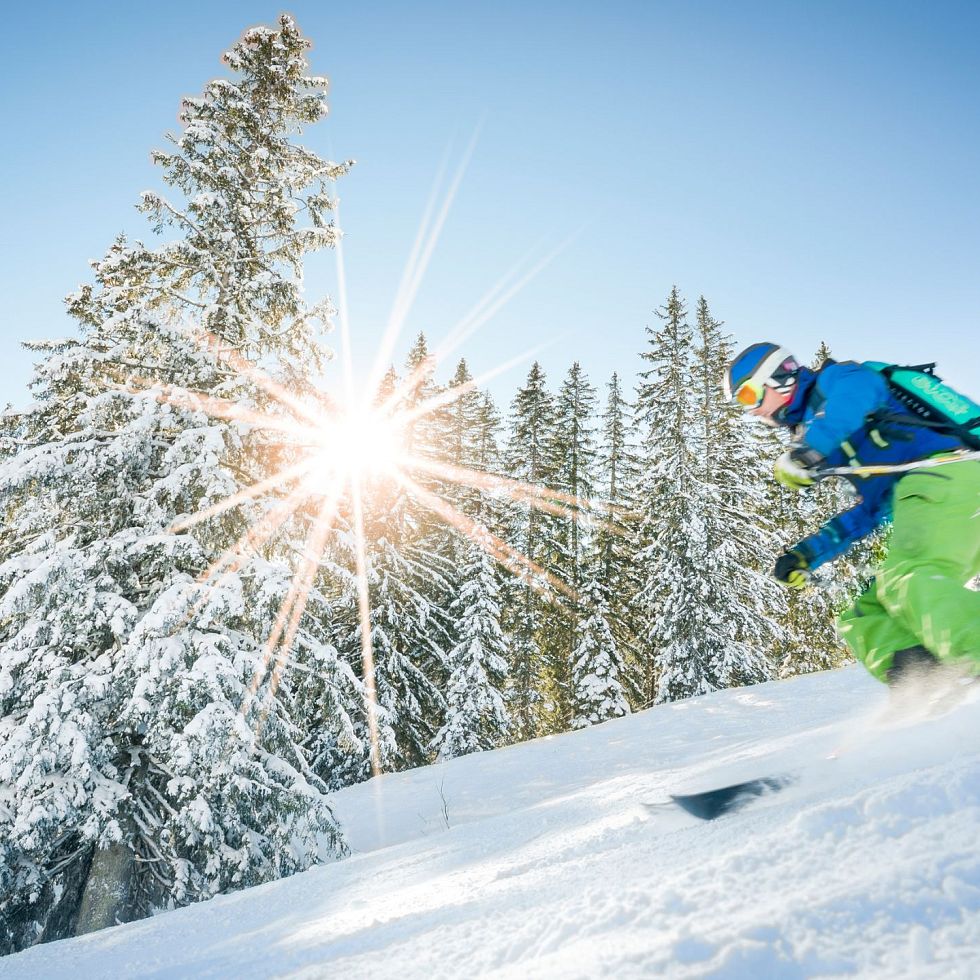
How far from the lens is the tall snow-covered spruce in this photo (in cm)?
636

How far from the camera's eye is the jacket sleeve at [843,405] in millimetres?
2984

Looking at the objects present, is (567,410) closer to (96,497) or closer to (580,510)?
(580,510)

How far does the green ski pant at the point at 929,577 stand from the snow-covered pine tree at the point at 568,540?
19145mm

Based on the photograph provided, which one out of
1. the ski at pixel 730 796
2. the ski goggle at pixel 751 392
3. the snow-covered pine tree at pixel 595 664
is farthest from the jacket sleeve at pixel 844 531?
the snow-covered pine tree at pixel 595 664

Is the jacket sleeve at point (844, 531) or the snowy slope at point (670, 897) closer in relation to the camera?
the snowy slope at point (670, 897)

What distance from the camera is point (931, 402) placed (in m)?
2.87

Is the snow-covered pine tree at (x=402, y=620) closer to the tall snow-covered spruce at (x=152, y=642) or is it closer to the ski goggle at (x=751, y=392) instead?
the tall snow-covered spruce at (x=152, y=642)

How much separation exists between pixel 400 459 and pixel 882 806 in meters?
21.6

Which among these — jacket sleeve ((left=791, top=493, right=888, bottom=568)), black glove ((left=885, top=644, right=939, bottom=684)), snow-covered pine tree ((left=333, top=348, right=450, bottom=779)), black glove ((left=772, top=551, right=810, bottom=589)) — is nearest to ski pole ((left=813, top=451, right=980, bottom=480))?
jacket sleeve ((left=791, top=493, right=888, bottom=568))

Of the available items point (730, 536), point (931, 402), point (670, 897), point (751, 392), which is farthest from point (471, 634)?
point (670, 897)

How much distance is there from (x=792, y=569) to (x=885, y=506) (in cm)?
52

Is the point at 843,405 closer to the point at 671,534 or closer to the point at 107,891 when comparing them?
the point at 107,891

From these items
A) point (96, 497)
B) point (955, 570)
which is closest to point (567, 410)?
point (96, 497)

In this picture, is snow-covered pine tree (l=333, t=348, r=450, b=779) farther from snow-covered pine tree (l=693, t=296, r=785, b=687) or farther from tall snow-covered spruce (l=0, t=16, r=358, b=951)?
tall snow-covered spruce (l=0, t=16, r=358, b=951)
